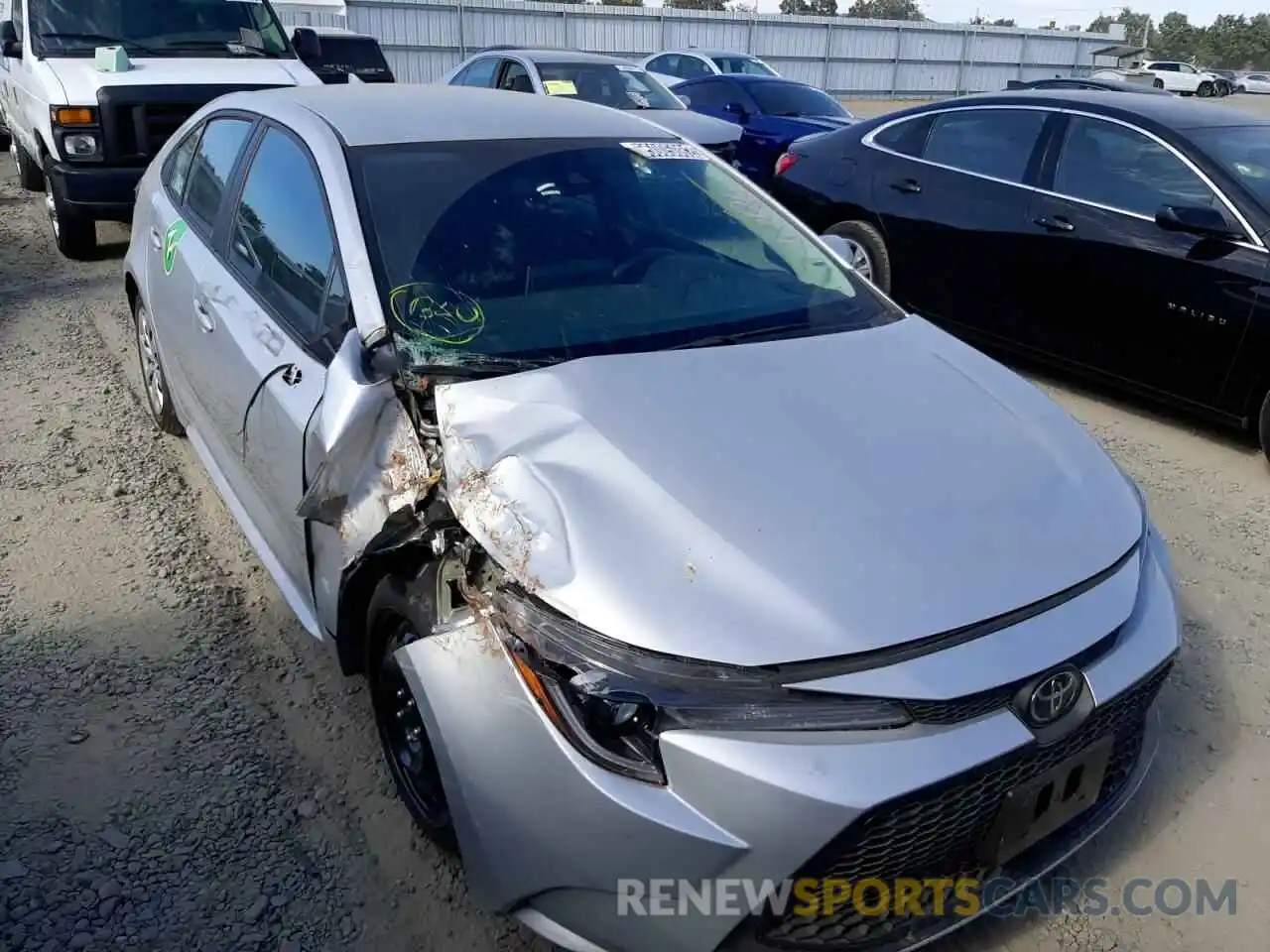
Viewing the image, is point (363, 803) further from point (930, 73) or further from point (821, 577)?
point (930, 73)

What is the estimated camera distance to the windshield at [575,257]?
8.77 ft

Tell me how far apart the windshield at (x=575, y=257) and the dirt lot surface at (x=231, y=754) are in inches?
47.8

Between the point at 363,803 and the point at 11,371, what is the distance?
410 cm

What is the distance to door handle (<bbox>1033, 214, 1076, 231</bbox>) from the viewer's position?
5.25 meters

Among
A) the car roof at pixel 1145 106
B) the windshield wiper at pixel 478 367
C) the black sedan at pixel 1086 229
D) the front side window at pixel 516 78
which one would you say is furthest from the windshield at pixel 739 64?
the windshield wiper at pixel 478 367

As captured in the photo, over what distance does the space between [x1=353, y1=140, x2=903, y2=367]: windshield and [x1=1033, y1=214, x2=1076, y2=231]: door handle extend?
8.03 feet

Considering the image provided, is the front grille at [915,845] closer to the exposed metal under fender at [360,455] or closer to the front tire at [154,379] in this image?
the exposed metal under fender at [360,455]

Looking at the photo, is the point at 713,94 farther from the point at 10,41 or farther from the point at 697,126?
the point at 10,41

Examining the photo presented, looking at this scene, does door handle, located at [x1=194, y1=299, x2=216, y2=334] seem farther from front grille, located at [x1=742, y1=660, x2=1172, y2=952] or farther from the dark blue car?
the dark blue car

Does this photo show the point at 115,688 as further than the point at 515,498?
Yes

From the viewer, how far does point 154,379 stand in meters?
4.64

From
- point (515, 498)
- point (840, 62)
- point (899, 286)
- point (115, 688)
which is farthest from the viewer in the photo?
point (840, 62)

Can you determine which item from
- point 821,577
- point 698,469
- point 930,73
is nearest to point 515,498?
point 698,469

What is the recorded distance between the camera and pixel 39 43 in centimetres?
756
